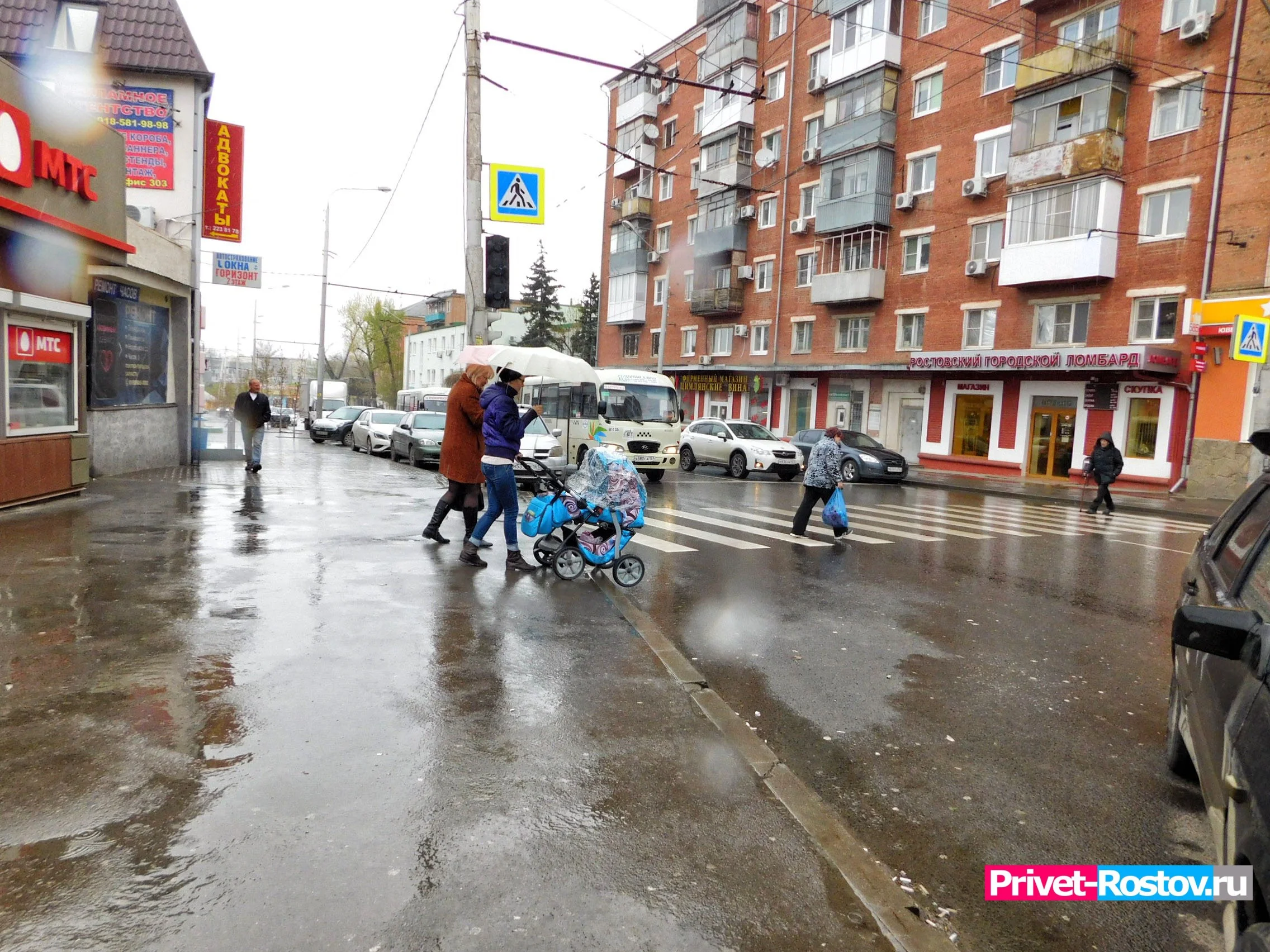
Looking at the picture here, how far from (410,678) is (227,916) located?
2352 millimetres

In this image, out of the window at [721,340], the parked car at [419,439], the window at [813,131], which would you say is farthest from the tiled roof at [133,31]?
the window at [721,340]

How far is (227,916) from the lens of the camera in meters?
2.71

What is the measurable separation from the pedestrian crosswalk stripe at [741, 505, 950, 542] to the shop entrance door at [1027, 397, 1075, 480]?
46.9 ft

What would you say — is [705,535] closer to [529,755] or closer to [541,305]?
[529,755]

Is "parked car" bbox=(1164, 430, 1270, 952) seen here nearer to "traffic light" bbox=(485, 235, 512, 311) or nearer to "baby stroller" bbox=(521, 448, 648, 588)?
"baby stroller" bbox=(521, 448, 648, 588)

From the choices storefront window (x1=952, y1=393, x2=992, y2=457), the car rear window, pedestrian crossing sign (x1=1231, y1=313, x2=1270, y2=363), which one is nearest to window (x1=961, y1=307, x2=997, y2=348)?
storefront window (x1=952, y1=393, x2=992, y2=457)

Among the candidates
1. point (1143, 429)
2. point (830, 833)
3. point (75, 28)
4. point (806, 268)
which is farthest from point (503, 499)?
point (806, 268)

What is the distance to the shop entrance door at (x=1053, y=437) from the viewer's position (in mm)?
26491

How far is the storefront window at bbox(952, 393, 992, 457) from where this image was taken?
29297 mm

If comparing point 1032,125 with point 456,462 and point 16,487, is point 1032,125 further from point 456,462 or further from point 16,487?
point 16,487

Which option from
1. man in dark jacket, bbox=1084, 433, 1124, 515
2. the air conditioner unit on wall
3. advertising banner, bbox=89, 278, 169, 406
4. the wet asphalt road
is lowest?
the wet asphalt road

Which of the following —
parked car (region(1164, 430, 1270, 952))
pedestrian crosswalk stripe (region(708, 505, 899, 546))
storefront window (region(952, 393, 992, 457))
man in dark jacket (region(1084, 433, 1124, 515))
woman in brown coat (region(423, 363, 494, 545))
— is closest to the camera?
parked car (region(1164, 430, 1270, 952))

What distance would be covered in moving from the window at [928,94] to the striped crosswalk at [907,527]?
18831 mm

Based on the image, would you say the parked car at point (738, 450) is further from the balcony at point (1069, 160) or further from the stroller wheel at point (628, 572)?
the stroller wheel at point (628, 572)
